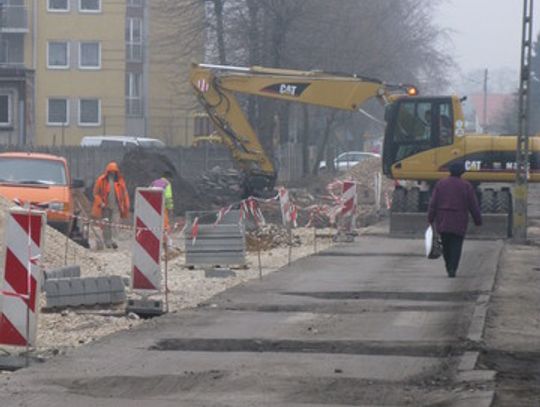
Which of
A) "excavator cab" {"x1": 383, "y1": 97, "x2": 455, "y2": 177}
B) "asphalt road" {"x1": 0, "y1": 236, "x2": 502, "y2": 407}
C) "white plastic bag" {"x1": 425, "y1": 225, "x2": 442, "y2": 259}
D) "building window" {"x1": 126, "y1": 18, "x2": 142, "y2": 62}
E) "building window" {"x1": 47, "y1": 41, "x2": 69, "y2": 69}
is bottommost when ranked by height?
"asphalt road" {"x1": 0, "y1": 236, "x2": 502, "y2": 407}

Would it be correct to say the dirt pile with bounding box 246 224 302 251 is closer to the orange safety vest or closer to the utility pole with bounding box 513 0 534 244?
the orange safety vest

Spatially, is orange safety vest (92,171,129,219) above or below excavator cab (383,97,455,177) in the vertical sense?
below

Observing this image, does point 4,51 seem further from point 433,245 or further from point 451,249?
point 451,249

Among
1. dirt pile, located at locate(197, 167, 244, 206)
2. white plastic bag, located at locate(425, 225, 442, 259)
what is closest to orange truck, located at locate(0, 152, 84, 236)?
white plastic bag, located at locate(425, 225, 442, 259)

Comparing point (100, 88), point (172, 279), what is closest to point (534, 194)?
point (100, 88)

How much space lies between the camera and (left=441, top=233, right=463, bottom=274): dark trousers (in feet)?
64.3

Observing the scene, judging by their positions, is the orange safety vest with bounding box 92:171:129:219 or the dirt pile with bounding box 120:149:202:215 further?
the dirt pile with bounding box 120:149:202:215

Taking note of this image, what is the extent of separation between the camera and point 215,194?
144ft

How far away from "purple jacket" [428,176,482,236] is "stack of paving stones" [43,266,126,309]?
498 cm

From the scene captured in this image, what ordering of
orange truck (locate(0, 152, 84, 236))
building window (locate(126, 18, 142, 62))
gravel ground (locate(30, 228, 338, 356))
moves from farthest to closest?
building window (locate(126, 18, 142, 62))
orange truck (locate(0, 152, 84, 236))
gravel ground (locate(30, 228, 338, 356))

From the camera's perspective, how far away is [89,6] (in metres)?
67.9

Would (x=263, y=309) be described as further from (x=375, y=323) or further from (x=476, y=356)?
(x=476, y=356)

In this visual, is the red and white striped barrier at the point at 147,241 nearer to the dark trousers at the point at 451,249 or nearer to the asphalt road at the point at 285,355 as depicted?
the asphalt road at the point at 285,355

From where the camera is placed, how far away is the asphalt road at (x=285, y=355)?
33.8 ft
